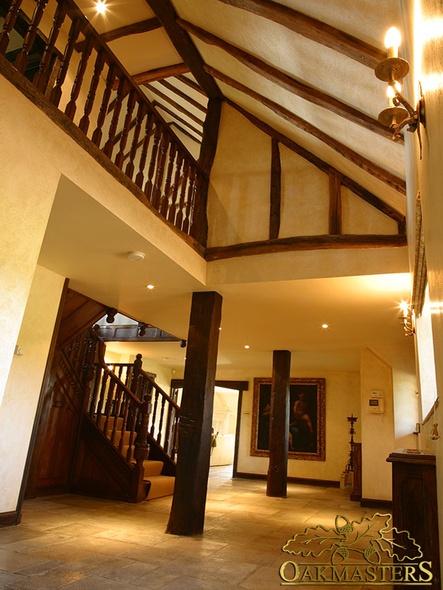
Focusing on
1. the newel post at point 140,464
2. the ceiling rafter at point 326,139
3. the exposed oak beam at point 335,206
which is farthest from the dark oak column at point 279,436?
the ceiling rafter at point 326,139

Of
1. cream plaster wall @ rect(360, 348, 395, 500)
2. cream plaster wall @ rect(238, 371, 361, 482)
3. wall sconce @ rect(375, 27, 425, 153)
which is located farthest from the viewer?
cream plaster wall @ rect(238, 371, 361, 482)

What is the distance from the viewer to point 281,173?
16.8 ft

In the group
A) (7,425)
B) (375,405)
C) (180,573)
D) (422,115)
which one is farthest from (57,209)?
(375,405)

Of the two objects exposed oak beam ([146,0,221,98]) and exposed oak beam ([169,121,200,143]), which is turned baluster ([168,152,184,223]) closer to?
exposed oak beam ([146,0,221,98])

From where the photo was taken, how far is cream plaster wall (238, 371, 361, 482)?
10.2 metres

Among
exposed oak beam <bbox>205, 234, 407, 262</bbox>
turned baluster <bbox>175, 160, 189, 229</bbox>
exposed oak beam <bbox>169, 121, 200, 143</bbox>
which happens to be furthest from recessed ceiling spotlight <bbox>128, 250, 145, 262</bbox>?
exposed oak beam <bbox>169, 121, 200, 143</bbox>

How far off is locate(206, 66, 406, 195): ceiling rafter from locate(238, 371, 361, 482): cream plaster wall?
24.8ft

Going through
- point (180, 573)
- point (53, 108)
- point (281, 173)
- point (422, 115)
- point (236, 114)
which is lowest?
point (180, 573)

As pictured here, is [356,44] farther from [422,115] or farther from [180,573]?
[180,573]

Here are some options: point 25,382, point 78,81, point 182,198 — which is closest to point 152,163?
point 182,198

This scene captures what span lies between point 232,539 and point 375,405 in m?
4.04

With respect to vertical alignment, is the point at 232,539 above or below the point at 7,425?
below

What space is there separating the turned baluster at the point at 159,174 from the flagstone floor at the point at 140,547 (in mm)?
2957

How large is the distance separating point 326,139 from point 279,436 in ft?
17.5
